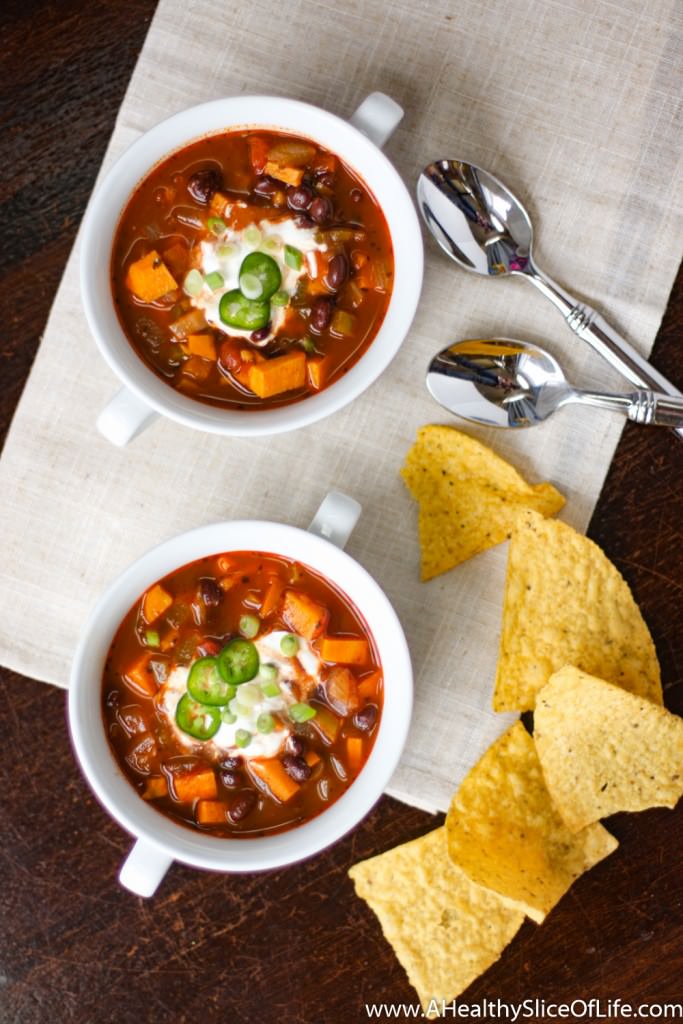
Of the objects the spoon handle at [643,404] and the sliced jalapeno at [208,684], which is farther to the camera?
the spoon handle at [643,404]

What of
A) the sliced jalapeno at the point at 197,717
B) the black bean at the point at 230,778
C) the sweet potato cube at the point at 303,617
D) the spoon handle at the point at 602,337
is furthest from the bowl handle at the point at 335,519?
the spoon handle at the point at 602,337

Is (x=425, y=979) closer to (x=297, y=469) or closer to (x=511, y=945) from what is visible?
(x=511, y=945)

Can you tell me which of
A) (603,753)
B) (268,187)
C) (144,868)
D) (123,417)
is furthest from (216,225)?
(603,753)

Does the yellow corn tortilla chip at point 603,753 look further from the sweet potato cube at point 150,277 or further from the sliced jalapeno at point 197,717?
the sweet potato cube at point 150,277

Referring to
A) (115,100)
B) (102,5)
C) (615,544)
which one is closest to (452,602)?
(615,544)

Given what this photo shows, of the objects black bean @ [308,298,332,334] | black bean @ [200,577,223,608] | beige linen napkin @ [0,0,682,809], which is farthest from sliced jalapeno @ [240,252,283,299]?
black bean @ [200,577,223,608]

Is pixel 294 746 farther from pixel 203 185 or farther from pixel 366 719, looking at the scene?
pixel 203 185

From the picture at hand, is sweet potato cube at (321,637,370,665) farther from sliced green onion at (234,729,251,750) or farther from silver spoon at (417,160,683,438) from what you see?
silver spoon at (417,160,683,438)
